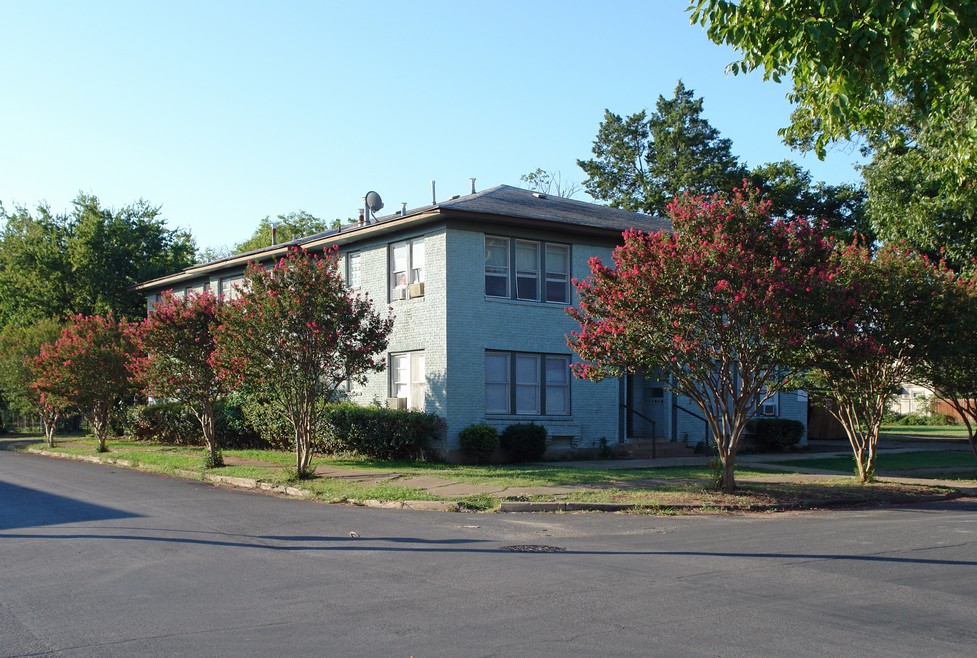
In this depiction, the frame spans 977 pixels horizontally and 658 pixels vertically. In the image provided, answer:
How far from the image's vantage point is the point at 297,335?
18.5m

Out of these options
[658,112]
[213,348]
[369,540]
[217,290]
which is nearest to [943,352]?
[369,540]

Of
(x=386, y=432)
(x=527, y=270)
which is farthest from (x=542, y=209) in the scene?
(x=386, y=432)

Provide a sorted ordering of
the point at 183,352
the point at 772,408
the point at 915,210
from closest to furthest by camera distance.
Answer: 1. the point at 183,352
2. the point at 915,210
3. the point at 772,408

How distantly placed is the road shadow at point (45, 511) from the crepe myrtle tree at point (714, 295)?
8.24 meters

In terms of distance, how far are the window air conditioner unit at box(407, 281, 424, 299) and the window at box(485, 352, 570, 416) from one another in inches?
89.9

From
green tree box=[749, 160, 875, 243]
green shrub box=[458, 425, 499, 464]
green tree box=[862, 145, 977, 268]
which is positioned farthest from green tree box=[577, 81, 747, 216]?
green shrub box=[458, 425, 499, 464]

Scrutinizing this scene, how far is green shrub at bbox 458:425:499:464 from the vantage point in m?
22.3

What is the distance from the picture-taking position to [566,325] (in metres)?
24.8

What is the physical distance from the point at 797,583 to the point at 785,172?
42.4 metres

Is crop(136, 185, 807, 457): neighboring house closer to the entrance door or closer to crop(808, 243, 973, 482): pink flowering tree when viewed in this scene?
the entrance door

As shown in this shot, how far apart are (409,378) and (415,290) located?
2.32 meters

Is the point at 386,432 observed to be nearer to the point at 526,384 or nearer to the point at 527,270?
the point at 526,384

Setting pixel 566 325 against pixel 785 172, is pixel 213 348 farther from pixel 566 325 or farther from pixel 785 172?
pixel 785 172

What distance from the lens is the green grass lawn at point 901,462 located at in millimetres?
23172
